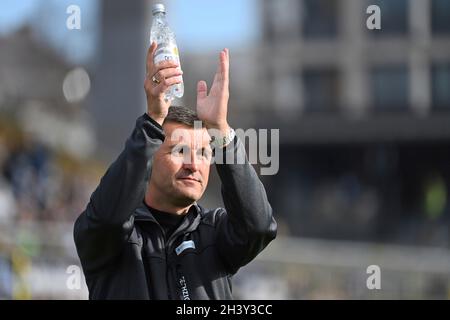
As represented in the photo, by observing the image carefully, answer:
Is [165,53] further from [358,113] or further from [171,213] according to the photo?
[358,113]

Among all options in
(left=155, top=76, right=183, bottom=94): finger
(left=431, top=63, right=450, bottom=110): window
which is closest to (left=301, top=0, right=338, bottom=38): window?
(left=431, top=63, right=450, bottom=110): window

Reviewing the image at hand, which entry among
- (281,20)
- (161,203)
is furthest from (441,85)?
(161,203)

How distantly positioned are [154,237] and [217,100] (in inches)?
25.4

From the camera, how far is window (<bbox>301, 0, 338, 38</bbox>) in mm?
46250

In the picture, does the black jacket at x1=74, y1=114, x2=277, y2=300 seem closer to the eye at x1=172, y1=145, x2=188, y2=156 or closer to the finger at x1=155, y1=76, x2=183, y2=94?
the finger at x1=155, y1=76, x2=183, y2=94

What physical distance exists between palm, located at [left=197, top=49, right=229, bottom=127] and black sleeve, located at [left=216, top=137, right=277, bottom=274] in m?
0.12

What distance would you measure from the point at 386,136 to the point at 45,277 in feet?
90.8

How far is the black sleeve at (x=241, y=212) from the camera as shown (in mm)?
3605

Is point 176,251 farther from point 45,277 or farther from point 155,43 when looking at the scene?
point 45,277

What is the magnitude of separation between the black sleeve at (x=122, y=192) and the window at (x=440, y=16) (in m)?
40.7

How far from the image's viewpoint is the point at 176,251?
12.4ft

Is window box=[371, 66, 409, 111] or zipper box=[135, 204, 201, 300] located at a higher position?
zipper box=[135, 204, 201, 300]

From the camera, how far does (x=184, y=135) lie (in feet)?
12.6

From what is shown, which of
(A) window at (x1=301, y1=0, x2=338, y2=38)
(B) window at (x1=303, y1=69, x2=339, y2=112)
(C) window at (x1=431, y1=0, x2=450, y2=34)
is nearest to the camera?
(C) window at (x1=431, y1=0, x2=450, y2=34)
